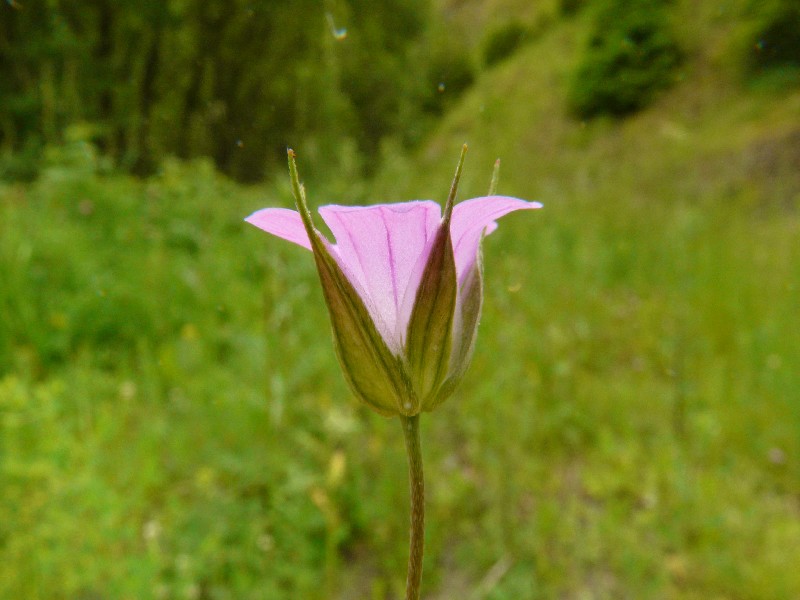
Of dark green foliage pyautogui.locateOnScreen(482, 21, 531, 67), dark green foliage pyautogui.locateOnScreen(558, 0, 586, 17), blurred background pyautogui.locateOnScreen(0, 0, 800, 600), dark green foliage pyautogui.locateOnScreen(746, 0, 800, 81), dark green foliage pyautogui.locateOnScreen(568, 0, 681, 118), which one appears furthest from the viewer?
dark green foliage pyautogui.locateOnScreen(568, 0, 681, 118)

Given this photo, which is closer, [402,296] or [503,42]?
[402,296]

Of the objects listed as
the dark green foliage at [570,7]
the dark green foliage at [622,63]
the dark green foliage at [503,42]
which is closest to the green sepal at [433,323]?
the dark green foliage at [503,42]

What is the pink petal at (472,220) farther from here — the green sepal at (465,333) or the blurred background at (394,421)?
the blurred background at (394,421)

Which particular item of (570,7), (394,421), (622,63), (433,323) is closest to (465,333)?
(433,323)

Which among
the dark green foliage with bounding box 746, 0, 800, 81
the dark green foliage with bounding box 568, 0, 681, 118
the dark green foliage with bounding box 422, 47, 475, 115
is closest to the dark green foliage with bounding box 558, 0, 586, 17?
the dark green foliage with bounding box 568, 0, 681, 118

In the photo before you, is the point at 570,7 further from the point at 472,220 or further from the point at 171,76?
the point at 472,220

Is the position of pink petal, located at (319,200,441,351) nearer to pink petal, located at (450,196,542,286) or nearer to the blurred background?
pink petal, located at (450,196,542,286)
